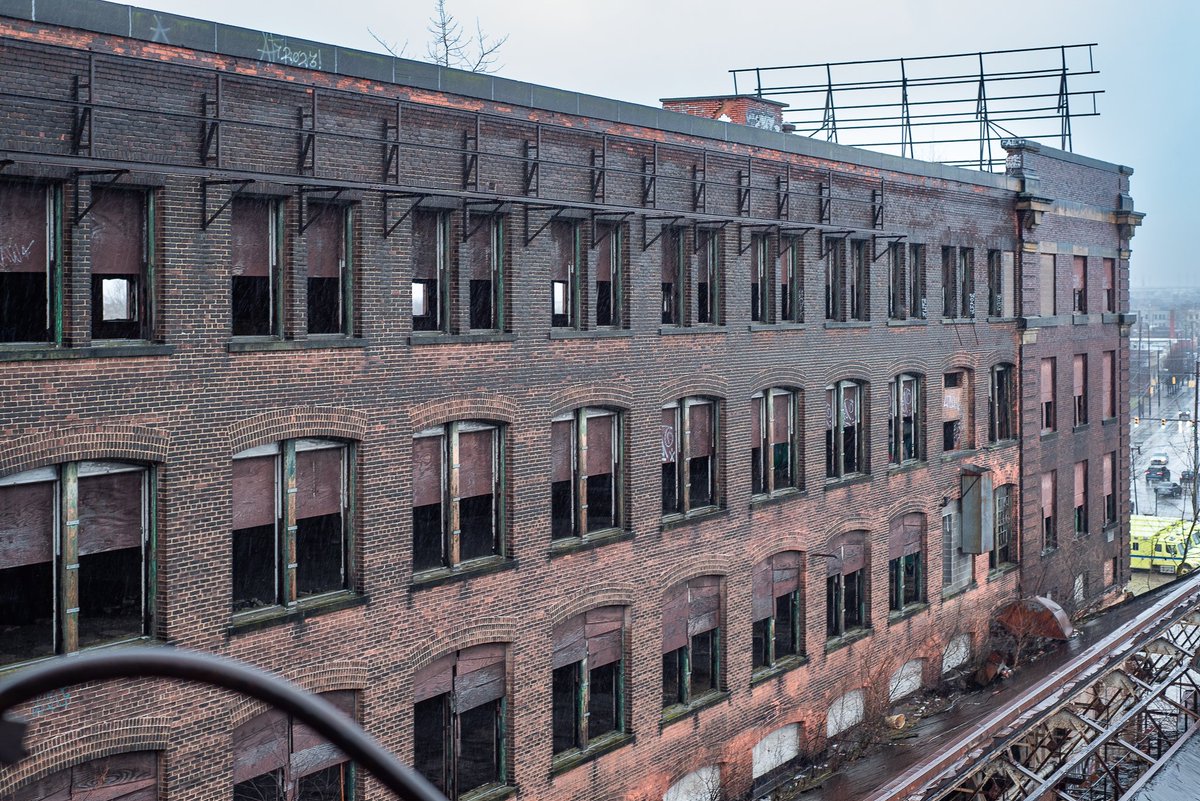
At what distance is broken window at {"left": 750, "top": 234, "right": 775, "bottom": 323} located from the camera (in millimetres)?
24906

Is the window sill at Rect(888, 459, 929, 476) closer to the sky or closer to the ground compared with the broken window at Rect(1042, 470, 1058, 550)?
closer to the sky

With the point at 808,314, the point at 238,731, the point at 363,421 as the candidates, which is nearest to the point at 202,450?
the point at 363,421

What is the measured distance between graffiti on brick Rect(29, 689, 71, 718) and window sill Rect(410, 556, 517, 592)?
17.4ft

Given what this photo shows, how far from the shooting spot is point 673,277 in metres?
22.6

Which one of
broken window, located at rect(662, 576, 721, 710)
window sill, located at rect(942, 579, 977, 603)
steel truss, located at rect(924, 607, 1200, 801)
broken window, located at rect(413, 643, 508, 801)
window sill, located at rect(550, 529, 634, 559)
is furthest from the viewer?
window sill, located at rect(942, 579, 977, 603)

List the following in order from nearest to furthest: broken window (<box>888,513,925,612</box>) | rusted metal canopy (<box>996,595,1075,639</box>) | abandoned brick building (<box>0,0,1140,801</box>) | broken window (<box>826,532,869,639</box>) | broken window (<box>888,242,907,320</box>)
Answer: abandoned brick building (<box>0,0,1140,801</box>), broken window (<box>826,532,869,639</box>), broken window (<box>888,242,907,320</box>), broken window (<box>888,513,925,612</box>), rusted metal canopy (<box>996,595,1075,639</box>)

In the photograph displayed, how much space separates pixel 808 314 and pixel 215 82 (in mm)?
14913

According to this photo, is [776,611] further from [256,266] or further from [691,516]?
[256,266]

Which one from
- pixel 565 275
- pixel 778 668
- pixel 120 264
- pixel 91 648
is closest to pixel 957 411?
pixel 778 668

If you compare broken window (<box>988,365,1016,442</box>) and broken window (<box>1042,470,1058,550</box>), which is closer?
broken window (<box>988,365,1016,442</box>)

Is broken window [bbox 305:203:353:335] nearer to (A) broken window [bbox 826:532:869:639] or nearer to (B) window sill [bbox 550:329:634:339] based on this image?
(B) window sill [bbox 550:329:634:339]

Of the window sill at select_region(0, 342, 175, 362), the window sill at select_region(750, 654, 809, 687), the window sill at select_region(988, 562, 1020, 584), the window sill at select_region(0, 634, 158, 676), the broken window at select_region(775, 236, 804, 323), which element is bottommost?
the window sill at select_region(750, 654, 809, 687)

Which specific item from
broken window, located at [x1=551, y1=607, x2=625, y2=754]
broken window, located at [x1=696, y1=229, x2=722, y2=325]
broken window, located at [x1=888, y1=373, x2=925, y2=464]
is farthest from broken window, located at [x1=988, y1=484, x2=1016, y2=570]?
broken window, located at [x1=551, y1=607, x2=625, y2=754]

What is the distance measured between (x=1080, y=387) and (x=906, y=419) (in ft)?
39.7
